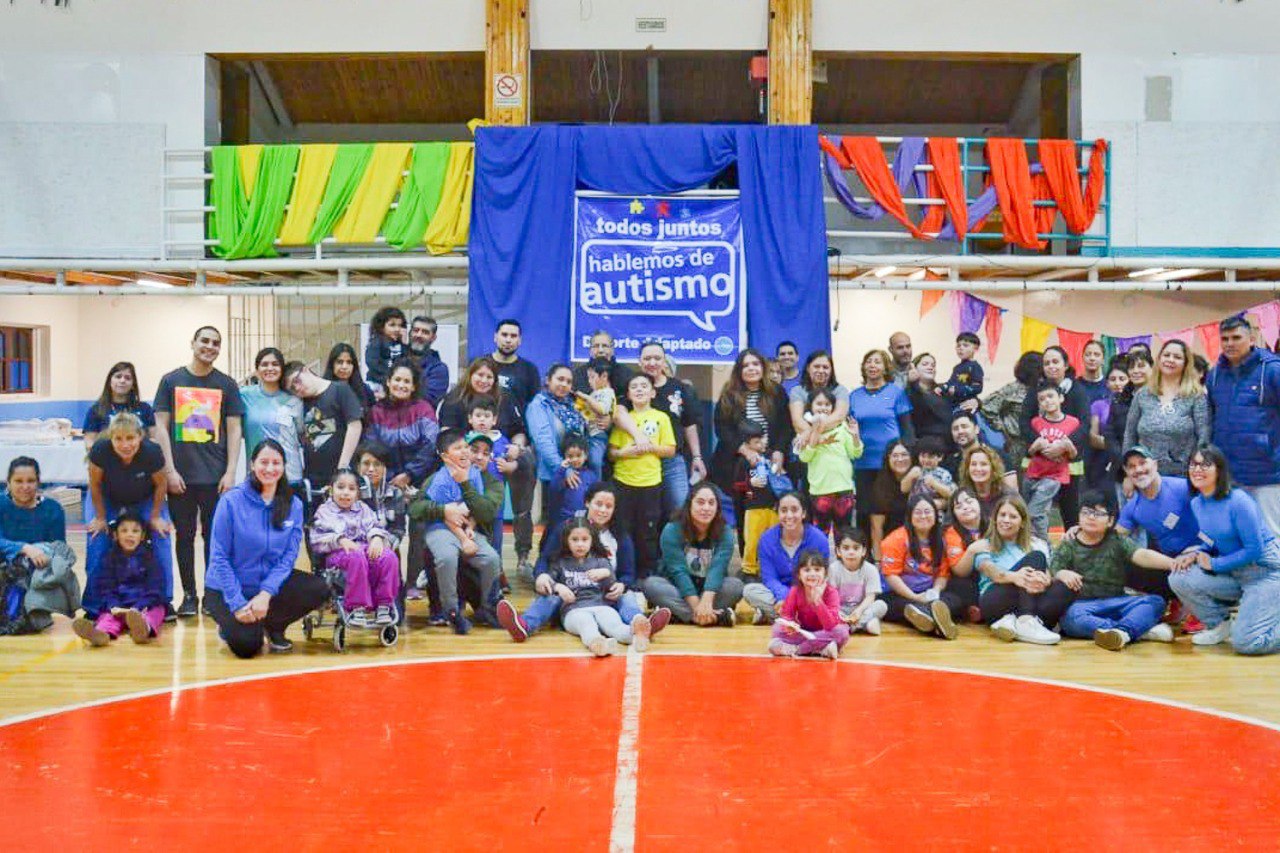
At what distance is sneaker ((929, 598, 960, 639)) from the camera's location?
7.18 metres

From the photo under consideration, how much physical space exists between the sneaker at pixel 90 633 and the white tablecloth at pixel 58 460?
16.4ft

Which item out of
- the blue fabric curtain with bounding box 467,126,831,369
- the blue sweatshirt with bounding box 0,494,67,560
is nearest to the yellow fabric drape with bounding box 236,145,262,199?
the blue fabric curtain with bounding box 467,126,831,369

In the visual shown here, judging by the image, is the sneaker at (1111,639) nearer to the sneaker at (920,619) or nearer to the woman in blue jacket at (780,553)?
the sneaker at (920,619)

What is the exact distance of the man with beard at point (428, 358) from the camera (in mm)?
8602

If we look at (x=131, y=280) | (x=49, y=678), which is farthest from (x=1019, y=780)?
(x=131, y=280)

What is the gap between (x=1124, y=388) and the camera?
29.5ft

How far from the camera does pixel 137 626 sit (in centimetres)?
698

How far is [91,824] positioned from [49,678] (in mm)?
2369

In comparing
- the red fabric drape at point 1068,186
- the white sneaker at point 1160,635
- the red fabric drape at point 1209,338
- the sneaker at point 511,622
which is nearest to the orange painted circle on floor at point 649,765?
the sneaker at point 511,622

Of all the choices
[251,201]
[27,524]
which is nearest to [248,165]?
[251,201]

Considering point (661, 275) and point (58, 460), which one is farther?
point (58, 460)

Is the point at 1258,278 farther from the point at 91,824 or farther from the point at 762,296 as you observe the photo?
the point at 91,824

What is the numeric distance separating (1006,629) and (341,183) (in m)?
6.47

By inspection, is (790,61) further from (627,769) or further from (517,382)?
(627,769)
